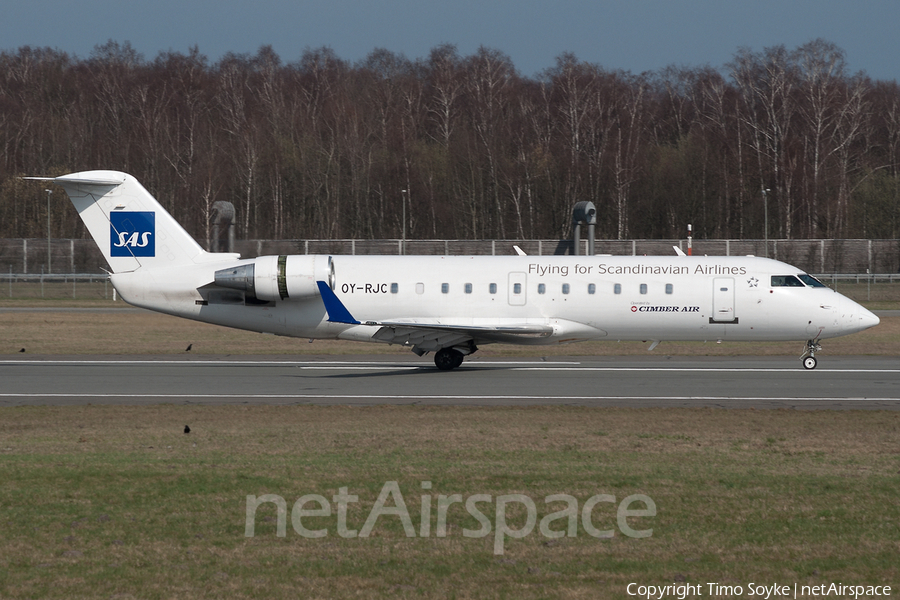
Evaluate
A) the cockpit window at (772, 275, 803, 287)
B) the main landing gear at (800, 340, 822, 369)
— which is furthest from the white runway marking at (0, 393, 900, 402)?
the cockpit window at (772, 275, 803, 287)

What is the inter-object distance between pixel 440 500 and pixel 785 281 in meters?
17.2

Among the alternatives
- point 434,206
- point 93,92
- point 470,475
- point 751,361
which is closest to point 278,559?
point 470,475

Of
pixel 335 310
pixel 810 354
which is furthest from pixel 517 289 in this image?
pixel 810 354

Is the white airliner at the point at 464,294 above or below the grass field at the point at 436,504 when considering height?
above

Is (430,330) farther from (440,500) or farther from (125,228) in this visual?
(440,500)

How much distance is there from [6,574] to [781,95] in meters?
74.7

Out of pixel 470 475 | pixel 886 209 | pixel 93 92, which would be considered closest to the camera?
pixel 470 475

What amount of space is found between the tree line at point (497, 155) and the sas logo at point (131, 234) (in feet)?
148

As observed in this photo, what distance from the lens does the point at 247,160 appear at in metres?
74.6

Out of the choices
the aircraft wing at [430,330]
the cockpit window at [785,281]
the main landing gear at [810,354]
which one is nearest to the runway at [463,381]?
the main landing gear at [810,354]

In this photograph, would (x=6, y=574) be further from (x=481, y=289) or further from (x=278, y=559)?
(x=481, y=289)

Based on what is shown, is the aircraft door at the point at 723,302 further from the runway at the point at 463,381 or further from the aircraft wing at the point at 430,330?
the aircraft wing at the point at 430,330

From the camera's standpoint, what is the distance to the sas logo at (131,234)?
24.8 metres

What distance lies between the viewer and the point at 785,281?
2402 cm
